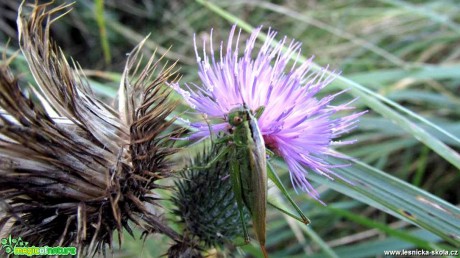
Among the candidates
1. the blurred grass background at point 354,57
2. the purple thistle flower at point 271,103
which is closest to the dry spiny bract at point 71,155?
the purple thistle flower at point 271,103

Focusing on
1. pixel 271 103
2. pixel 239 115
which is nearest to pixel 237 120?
pixel 239 115

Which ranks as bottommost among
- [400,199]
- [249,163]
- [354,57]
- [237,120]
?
[400,199]

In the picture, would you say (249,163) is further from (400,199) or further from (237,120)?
(400,199)

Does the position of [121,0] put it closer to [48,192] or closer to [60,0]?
[60,0]

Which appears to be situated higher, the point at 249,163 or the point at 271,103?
the point at 271,103

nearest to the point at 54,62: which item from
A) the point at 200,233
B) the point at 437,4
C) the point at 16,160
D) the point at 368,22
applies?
the point at 16,160

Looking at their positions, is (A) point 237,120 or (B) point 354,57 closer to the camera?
(A) point 237,120

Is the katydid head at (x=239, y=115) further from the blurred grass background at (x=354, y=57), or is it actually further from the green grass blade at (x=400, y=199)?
the blurred grass background at (x=354, y=57)

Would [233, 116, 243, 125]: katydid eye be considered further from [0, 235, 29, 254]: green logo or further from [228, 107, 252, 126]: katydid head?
[0, 235, 29, 254]: green logo
